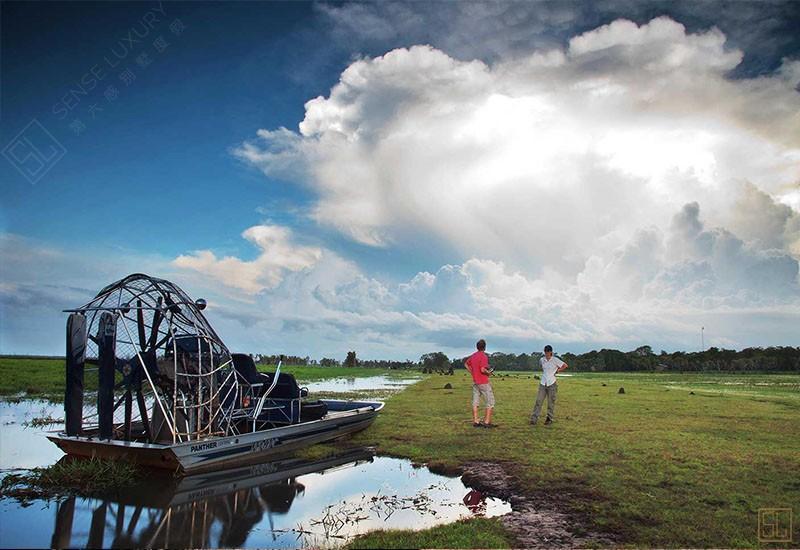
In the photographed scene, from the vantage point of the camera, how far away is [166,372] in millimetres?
12281

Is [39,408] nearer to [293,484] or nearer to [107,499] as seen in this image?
[107,499]

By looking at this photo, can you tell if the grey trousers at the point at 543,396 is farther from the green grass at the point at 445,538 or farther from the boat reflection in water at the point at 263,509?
the green grass at the point at 445,538

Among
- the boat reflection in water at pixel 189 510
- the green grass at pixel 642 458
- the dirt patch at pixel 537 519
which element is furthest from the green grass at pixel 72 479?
the dirt patch at pixel 537 519

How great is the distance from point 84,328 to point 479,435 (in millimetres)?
10807

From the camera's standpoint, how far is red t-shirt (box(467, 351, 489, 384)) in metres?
15.8

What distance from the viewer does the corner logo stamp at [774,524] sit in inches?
297

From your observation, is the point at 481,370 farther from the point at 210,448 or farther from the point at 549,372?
the point at 210,448

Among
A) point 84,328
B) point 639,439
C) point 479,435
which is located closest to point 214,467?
point 84,328

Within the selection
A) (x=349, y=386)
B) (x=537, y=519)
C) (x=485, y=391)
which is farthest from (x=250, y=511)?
(x=349, y=386)

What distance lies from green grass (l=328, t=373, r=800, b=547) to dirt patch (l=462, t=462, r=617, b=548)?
0.26 m

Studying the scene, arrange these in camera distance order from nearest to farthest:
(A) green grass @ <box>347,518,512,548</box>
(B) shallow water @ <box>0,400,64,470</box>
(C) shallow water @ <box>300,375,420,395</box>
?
(A) green grass @ <box>347,518,512,548</box>
(B) shallow water @ <box>0,400,64,470</box>
(C) shallow water @ <box>300,375,420,395</box>

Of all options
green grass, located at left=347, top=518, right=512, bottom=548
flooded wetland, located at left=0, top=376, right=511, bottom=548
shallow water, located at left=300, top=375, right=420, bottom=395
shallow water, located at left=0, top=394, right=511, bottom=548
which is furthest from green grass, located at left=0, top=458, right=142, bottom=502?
shallow water, located at left=300, top=375, right=420, bottom=395

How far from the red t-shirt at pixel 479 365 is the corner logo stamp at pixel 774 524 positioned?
7981 mm

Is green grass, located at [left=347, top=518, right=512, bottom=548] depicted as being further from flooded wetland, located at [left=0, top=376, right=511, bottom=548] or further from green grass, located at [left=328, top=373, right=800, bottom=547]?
flooded wetland, located at [left=0, top=376, right=511, bottom=548]
